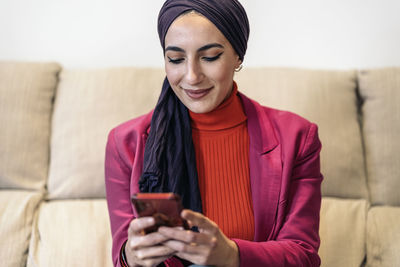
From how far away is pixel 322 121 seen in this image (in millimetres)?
1716

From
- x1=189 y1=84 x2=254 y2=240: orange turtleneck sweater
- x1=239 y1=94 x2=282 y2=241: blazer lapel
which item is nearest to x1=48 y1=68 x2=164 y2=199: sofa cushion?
x1=189 y1=84 x2=254 y2=240: orange turtleneck sweater

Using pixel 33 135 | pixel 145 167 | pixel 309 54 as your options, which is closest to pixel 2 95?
pixel 33 135

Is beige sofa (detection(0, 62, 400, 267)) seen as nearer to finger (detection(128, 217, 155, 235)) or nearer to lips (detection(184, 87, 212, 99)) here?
lips (detection(184, 87, 212, 99))

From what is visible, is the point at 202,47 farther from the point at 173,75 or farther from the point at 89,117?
the point at 89,117

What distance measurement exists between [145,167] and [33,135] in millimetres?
687

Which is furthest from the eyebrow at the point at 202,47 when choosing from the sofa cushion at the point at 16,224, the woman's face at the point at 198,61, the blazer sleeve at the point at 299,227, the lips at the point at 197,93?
the sofa cushion at the point at 16,224

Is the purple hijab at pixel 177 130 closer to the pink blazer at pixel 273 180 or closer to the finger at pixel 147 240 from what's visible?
the pink blazer at pixel 273 180

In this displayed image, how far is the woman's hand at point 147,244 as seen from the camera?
0.95 m

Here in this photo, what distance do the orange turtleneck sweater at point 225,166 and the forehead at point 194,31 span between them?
0.23m

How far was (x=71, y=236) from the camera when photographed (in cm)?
158

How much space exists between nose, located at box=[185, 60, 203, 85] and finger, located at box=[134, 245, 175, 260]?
420mm

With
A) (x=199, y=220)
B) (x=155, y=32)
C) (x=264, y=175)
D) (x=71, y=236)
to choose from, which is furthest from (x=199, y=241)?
(x=155, y=32)

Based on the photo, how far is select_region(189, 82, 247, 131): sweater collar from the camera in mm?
1331

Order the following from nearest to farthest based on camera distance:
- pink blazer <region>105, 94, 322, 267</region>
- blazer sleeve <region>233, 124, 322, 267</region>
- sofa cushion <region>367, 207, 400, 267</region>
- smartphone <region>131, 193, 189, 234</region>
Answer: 1. smartphone <region>131, 193, 189, 234</region>
2. blazer sleeve <region>233, 124, 322, 267</region>
3. pink blazer <region>105, 94, 322, 267</region>
4. sofa cushion <region>367, 207, 400, 267</region>
